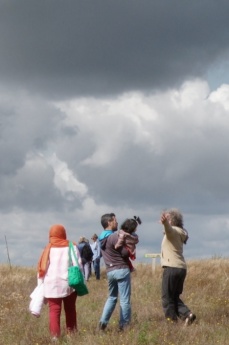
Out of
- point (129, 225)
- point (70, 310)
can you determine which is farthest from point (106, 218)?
point (70, 310)

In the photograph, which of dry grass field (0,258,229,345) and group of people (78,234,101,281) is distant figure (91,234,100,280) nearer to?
group of people (78,234,101,281)

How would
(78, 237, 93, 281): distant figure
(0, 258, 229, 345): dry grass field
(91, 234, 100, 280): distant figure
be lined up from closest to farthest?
(0, 258, 229, 345): dry grass field
(78, 237, 93, 281): distant figure
(91, 234, 100, 280): distant figure

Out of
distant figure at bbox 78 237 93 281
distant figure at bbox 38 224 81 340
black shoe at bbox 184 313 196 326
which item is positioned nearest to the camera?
distant figure at bbox 38 224 81 340

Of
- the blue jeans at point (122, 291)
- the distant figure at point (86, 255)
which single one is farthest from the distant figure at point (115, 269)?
the distant figure at point (86, 255)

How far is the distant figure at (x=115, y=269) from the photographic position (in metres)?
12.5

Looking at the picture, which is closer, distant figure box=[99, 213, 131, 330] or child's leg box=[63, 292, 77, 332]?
child's leg box=[63, 292, 77, 332]

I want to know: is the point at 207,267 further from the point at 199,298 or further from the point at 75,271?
the point at 75,271

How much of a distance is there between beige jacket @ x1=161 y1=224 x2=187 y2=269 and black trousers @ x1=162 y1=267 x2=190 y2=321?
0.10 m

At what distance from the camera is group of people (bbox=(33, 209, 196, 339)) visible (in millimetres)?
12133

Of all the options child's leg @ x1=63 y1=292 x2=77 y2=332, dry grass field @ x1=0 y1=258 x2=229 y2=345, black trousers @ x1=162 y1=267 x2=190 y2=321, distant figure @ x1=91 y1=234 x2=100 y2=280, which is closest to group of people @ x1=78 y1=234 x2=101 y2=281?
distant figure @ x1=91 y1=234 x2=100 y2=280

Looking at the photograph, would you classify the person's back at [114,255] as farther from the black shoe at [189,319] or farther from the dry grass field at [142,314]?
the black shoe at [189,319]

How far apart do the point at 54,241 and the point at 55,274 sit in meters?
0.51

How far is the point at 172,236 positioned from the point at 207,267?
39.6ft

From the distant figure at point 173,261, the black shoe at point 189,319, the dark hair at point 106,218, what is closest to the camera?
the dark hair at point 106,218
